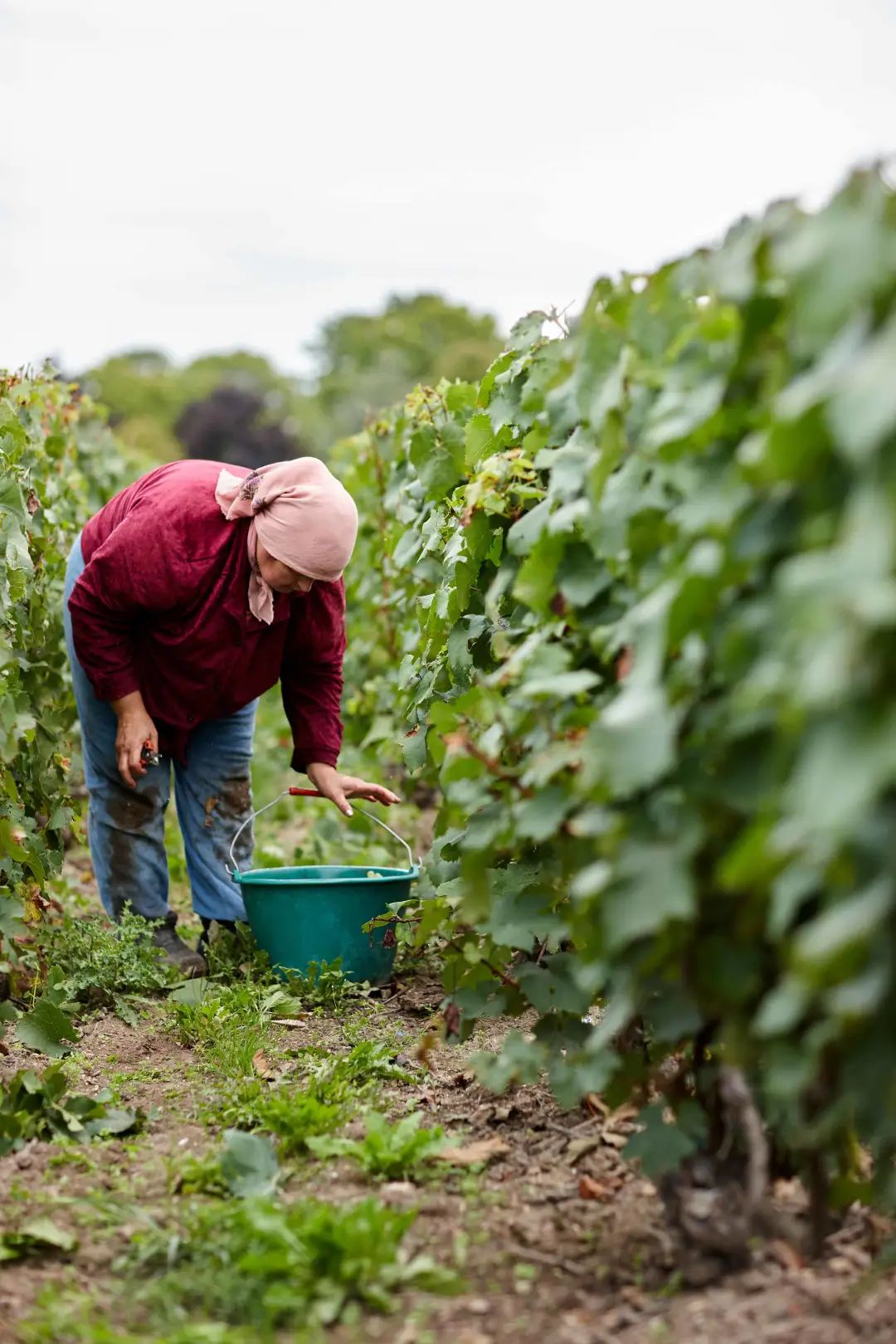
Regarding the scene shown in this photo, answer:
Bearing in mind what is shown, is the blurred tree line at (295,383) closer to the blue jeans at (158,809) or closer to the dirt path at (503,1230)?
the blue jeans at (158,809)

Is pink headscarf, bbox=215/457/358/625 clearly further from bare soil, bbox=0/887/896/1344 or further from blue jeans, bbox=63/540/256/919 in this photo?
bare soil, bbox=0/887/896/1344

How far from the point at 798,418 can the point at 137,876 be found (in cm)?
345

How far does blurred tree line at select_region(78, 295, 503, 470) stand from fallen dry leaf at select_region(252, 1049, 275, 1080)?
115 ft

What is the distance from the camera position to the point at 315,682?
440 centimetres

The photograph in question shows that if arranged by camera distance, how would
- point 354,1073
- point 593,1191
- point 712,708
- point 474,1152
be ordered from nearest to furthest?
point 712,708 → point 593,1191 → point 474,1152 → point 354,1073

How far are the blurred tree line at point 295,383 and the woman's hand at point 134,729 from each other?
1342 inches

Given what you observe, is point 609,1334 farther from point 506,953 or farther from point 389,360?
point 389,360

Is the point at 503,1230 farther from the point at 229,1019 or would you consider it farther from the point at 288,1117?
the point at 229,1019

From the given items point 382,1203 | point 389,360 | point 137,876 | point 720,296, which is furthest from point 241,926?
point 389,360

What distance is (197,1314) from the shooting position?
2.03 metres

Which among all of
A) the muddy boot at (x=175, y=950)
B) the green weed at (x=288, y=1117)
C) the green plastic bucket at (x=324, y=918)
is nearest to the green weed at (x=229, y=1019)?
the green plastic bucket at (x=324, y=918)

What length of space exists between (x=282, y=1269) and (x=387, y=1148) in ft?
1.65

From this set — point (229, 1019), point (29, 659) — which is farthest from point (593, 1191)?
point (29, 659)

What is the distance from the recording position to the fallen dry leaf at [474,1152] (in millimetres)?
2584
